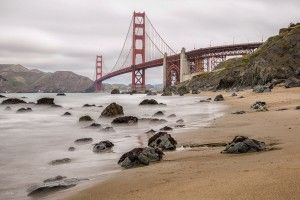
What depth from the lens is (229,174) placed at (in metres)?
4.54

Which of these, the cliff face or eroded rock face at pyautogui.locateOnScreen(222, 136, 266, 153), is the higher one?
the cliff face

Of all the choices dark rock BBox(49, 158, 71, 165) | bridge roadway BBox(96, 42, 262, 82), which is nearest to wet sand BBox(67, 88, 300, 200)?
dark rock BBox(49, 158, 71, 165)

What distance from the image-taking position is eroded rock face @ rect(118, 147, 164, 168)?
6.49m

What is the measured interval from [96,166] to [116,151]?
1655mm

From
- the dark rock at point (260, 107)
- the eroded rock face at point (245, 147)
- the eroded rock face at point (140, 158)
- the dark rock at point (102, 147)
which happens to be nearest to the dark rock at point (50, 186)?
the eroded rock face at point (140, 158)

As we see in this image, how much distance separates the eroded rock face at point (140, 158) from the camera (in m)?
6.49

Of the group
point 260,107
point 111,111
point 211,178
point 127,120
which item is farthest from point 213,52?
point 211,178

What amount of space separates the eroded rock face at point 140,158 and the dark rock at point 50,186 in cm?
106

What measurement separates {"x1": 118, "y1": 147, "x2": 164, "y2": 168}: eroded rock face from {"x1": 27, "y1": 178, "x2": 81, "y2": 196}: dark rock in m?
1.06

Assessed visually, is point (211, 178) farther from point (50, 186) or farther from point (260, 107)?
point (260, 107)

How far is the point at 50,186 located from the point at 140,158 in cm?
160

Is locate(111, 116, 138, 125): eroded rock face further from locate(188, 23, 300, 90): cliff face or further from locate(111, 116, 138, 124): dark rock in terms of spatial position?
locate(188, 23, 300, 90): cliff face

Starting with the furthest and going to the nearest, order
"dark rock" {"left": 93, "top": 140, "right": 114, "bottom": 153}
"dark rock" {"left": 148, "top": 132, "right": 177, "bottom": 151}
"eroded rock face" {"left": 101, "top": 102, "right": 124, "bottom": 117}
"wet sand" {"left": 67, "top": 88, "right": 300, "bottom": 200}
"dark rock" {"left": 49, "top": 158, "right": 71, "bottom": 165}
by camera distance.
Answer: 1. "eroded rock face" {"left": 101, "top": 102, "right": 124, "bottom": 117}
2. "dark rock" {"left": 93, "top": 140, "right": 114, "bottom": 153}
3. "dark rock" {"left": 148, "top": 132, "right": 177, "bottom": 151}
4. "dark rock" {"left": 49, "top": 158, "right": 71, "bottom": 165}
5. "wet sand" {"left": 67, "top": 88, "right": 300, "bottom": 200}

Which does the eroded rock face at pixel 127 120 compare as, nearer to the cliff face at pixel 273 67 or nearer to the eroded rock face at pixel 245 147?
the eroded rock face at pixel 245 147
